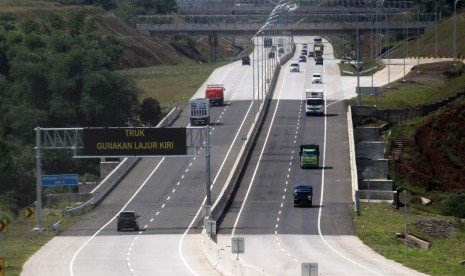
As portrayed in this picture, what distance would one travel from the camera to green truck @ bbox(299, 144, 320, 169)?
98.1 metres

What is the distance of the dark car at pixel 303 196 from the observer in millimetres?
83000

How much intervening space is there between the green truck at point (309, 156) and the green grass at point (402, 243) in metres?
13.7

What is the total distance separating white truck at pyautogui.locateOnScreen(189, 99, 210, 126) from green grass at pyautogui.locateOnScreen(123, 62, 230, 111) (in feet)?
43.5

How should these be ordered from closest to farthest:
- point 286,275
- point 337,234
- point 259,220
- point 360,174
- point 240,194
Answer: point 286,275 < point 337,234 < point 259,220 < point 240,194 < point 360,174

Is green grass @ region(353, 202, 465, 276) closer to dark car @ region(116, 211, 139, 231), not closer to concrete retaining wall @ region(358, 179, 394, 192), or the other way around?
concrete retaining wall @ region(358, 179, 394, 192)

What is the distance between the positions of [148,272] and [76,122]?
69.1 m

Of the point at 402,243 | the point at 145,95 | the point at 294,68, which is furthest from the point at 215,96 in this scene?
the point at 402,243

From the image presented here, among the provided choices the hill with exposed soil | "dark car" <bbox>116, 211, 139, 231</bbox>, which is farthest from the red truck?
"dark car" <bbox>116, 211, 139, 231</bbox>

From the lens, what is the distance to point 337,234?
71.6m

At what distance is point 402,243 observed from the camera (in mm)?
69125

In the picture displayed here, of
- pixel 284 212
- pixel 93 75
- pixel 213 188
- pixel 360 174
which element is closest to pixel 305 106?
pixel 93 75

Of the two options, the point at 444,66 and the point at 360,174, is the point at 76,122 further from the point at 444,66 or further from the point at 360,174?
the point at 444,66

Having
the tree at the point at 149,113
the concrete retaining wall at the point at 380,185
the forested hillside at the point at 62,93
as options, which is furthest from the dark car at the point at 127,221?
the tree at the point at 149,113

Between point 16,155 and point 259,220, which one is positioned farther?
point 16,155
